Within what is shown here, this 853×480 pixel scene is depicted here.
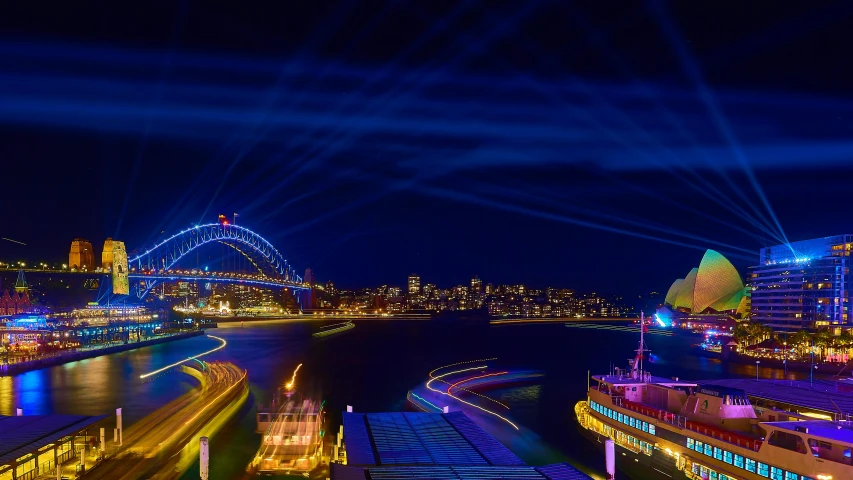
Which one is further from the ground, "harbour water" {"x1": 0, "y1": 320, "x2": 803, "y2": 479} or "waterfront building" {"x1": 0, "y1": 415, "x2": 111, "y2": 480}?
"waterfront building" {"x1": 0, "y1": 415, "x2": 111, "y2": 480}

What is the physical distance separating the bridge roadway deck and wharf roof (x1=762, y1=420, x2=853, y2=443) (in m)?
11.3

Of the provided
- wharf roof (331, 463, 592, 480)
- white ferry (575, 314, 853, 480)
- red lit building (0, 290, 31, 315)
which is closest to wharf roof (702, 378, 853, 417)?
white ferry (575, 314, 853, 480)

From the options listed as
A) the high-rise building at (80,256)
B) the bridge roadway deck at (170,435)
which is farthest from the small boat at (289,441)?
the high-rise building at (80,256)

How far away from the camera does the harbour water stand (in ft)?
56.6

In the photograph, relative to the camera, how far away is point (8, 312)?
44625 mm

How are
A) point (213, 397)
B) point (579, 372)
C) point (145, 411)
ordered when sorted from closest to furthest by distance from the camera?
point (145, 411) < point (213, 397) < point (579, 372)

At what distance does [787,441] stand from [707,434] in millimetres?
2070

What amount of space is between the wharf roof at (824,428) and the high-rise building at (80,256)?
6574 centimetres

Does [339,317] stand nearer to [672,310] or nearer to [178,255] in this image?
[178,255]

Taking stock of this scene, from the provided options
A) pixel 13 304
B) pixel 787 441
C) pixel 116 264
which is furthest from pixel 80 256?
pixel 787 441

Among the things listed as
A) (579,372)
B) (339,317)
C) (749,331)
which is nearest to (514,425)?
(579,372)

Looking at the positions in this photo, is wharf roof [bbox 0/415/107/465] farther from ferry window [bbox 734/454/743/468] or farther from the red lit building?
the red lit building

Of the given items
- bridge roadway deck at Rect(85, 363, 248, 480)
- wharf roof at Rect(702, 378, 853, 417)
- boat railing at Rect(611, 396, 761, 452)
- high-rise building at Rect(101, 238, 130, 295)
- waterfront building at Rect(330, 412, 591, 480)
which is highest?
high-rise building at Rect(101, 238, 130, 295)

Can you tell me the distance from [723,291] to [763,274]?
16.4 metres
